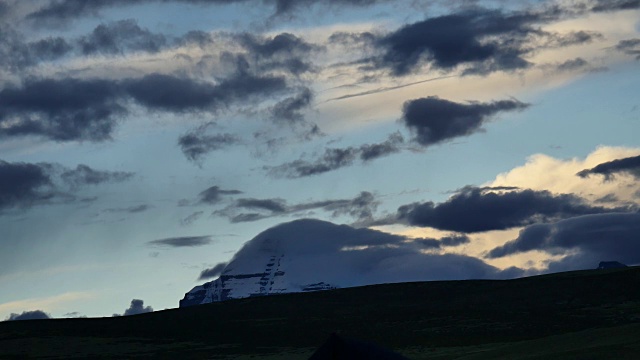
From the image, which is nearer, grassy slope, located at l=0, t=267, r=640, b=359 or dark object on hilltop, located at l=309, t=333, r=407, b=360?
dark object on hilltop, located at l=309, t=333, r=407, b=360

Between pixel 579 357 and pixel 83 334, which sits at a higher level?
pixel 83 334

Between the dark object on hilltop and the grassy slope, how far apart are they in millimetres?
59308

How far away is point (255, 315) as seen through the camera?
448ft

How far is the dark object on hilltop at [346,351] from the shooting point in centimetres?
2739

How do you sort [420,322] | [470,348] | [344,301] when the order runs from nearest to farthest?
[470,348]
[420,322]
[344,301]

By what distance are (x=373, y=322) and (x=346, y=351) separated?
97.7 metres

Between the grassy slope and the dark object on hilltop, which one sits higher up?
the grassy slope

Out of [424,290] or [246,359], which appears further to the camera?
[424,290]

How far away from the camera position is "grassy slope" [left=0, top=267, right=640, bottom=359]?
4176 inches

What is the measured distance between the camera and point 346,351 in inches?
1079

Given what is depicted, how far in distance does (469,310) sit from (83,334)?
4422 centimetres

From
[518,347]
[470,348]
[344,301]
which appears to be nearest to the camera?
[518,347]

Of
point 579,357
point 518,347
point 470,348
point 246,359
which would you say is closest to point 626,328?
point 518,347

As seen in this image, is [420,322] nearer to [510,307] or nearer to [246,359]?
[510,307]
